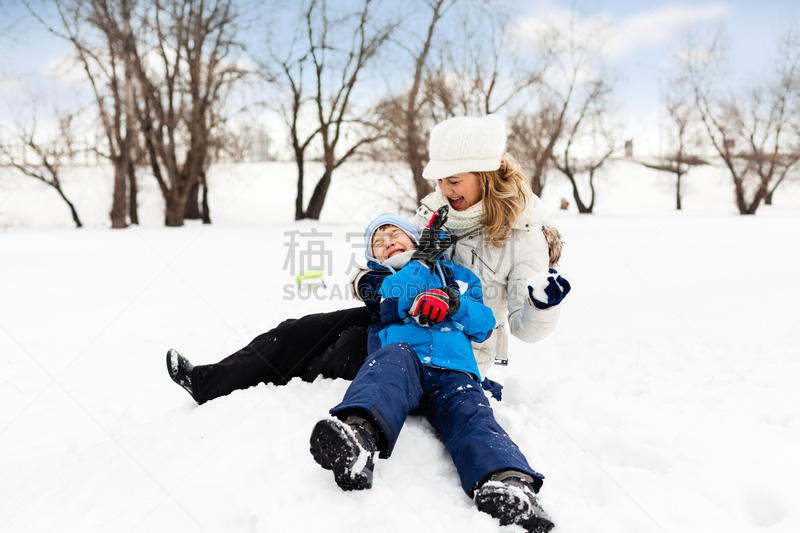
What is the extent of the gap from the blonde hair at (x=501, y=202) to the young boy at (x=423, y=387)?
246 mm

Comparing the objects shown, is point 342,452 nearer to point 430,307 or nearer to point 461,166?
point 430,307

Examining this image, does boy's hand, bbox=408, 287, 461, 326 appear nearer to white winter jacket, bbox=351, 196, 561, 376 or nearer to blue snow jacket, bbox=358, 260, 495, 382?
blue snow jacket, bbox=358, 260, 495, 382

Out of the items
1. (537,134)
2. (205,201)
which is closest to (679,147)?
(537,134)

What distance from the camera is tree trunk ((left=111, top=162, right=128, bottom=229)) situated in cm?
1603

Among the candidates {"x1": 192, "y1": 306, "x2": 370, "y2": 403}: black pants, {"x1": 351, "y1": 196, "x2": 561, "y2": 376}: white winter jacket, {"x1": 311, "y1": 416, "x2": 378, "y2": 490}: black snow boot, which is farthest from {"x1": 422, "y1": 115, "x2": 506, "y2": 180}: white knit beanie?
{"x1": 311, "y1": 416, "x2": 378, "y2": 490}: black snow boot

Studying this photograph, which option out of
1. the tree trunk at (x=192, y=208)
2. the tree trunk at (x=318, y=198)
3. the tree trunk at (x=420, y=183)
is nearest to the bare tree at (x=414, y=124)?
the tree trunk at (x=420, y=183)

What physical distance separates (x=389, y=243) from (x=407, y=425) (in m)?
0.86

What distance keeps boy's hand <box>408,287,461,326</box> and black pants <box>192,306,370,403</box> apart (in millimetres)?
512

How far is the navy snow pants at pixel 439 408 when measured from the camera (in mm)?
1654

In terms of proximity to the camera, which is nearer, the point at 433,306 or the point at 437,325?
the point at 433,306

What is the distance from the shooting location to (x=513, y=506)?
1480 millimetres

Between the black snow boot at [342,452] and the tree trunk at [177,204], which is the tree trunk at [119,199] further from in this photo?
the black snow boot at [342,452]

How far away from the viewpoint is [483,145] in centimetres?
237

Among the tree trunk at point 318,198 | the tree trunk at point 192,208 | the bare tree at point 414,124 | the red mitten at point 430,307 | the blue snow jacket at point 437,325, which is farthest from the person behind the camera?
the tree trunk at point 192,208
